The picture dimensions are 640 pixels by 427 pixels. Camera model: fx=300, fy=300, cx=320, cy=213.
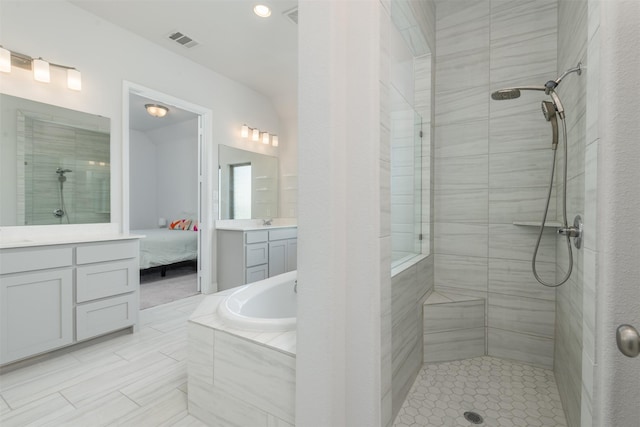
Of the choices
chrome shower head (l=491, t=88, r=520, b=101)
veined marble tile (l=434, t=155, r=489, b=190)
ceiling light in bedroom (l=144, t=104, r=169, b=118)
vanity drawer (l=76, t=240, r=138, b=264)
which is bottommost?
vanity drawer (l=76, t=240, r=138, b=264)

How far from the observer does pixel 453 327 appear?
2.03 m

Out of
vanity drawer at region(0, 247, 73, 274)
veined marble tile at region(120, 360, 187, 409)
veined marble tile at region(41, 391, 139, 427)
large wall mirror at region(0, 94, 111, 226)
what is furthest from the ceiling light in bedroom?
veined marble tile at region(41, 391, 139, 427)

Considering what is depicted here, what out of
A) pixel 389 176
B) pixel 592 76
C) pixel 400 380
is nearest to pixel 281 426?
pixel 400 380

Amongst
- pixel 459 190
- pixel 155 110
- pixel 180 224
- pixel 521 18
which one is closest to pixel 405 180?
pixel 459 190

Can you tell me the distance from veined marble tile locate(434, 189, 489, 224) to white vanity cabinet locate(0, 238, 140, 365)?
2.53 metres

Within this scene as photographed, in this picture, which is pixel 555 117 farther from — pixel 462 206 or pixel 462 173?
pixel 462 206

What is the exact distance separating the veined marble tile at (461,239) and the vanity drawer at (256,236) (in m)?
2.14

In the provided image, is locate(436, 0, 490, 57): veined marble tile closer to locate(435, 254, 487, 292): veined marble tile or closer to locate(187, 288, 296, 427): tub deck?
locate(435, 254, 487, 292): veined marble tile

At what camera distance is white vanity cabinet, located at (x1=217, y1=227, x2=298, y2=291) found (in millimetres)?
3527

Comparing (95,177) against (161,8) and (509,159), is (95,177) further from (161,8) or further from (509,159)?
(509,159)

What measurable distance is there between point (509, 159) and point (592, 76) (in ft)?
4.49

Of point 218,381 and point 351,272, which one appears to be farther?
point 218,381

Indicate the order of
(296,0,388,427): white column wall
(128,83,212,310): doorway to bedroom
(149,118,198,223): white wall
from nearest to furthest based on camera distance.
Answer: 1. (296,0,388,427): white column wall
2. (128,83,212,310): doorway to bedroom
3. (149,118,198,223): white wall

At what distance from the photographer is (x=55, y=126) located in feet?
8.09
